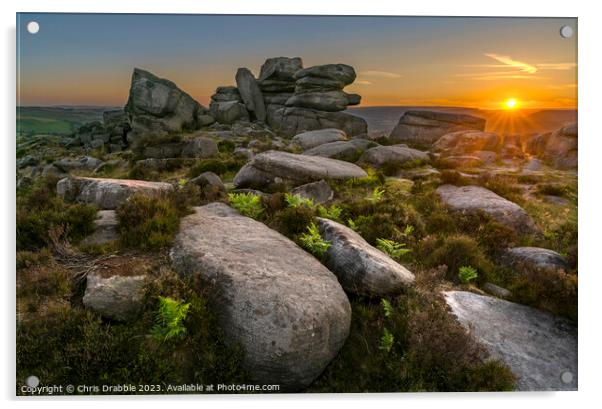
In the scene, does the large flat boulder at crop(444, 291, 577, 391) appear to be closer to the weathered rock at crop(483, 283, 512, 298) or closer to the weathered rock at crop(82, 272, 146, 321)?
the weathered rock at crop(483, 283, 512, 298)

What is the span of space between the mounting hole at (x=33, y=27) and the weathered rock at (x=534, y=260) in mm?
10731

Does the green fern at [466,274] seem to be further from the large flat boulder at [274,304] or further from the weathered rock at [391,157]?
the weathered rock at [391,157]

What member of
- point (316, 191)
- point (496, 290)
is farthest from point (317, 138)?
point (496, 290)

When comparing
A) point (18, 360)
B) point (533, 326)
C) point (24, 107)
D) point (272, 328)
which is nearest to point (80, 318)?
point (18, 360)

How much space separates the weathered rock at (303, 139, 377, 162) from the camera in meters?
17.4

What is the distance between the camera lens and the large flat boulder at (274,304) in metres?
5.62

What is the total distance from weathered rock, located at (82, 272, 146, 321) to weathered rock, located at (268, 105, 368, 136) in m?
18.0

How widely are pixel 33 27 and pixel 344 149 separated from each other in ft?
41.5

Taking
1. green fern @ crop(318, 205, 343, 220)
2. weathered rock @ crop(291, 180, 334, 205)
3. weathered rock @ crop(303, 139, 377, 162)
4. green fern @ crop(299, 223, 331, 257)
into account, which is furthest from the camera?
weathered rock @ crop(303, 139, 377, 162)

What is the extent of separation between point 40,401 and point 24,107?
5.28 metres

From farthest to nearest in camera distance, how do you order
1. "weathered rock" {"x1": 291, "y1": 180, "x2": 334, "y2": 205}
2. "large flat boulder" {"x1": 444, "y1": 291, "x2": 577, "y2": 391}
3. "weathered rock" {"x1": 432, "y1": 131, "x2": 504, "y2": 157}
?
"weathered rock" {"x1": 291, "y1": 180, "x2": 334, "y2": 205}
"weathered rock" {"x1": 432, "y1": 131, "x2": 504, "y2": 157}
"large flat boulder" {"x1": 444, "y1": 291, "x2": 577, "y2": 391}

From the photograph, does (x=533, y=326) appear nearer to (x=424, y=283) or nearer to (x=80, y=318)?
(x=424, y=283)

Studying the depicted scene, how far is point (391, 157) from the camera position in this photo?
1596 cm

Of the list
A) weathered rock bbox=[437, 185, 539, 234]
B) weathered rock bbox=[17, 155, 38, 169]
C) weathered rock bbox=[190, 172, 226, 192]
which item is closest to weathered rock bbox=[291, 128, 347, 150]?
weathered rock bbox=[190, 172, 226, 192]
